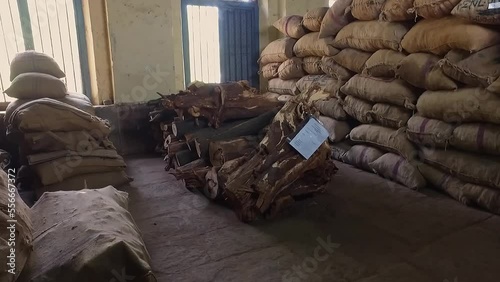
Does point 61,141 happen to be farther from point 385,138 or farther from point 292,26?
point 292,26

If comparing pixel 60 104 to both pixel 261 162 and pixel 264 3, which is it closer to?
pixel 261 162

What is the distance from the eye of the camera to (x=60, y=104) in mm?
3084

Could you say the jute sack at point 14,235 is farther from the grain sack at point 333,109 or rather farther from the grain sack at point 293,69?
the grain sack at point 293,69

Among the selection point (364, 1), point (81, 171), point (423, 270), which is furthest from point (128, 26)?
point (423, 270)

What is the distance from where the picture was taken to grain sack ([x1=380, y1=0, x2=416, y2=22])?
315 centimetres

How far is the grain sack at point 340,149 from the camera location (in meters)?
4.01

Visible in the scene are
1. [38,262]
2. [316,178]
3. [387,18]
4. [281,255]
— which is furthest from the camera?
[387,18]

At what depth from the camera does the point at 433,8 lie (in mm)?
2895

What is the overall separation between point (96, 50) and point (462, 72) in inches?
146

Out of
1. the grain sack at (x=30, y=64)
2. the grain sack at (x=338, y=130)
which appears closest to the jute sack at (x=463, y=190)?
the grain sack at (x=338, y=130)

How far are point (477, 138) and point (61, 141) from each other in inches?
124

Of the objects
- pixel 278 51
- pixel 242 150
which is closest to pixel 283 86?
pixel 278 51

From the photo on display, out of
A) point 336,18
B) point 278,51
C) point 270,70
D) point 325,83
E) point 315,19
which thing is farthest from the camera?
point 270,70

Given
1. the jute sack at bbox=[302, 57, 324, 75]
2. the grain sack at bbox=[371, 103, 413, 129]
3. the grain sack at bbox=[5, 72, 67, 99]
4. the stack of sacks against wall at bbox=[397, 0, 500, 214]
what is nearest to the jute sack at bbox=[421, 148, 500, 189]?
the stack of sacks against wall at bbox=[397, 0, 500, 214]
